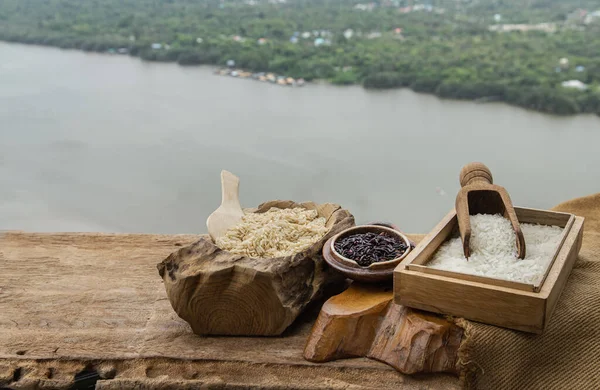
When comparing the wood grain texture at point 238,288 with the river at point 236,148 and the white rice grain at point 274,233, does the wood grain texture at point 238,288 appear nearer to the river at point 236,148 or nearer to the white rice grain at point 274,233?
the white rice grain at point 274,233

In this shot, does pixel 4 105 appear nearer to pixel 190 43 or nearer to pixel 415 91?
pixel 190 43

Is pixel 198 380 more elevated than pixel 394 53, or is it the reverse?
pixel 394 53

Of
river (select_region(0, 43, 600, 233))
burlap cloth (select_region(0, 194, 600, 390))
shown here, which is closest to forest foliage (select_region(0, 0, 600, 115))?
river (select_region(0, 43, 600, 233))

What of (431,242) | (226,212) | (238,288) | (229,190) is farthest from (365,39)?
(238,288)

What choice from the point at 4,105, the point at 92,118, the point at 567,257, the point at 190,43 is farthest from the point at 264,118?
the point at 567,257

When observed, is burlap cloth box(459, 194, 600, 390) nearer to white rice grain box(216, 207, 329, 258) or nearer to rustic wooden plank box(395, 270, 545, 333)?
rustic wooden plank box(395, 270, 545, 333)

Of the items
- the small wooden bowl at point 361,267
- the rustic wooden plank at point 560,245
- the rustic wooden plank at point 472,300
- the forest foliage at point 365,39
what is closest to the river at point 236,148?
the forest foliage at point 365,39
